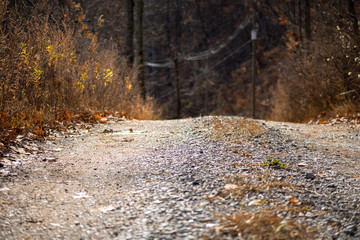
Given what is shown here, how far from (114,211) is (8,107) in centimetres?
266

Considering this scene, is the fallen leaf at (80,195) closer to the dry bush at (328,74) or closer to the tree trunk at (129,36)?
the dry bush at (328,74)

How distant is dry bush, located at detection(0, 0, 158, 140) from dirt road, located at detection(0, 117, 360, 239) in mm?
774

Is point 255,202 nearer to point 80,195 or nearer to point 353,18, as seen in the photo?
point 80,195

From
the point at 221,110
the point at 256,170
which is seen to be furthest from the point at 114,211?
the point at 221,110

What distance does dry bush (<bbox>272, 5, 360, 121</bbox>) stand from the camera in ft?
32.1

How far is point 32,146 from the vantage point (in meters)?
4.95

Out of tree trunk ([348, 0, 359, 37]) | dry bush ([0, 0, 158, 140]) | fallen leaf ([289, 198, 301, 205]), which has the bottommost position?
fallen leaf ([289, 198, 301, 205])

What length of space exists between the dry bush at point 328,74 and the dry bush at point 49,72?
4990 mm

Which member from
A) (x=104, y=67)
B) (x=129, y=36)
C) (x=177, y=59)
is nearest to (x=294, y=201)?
(x=104, y=67)

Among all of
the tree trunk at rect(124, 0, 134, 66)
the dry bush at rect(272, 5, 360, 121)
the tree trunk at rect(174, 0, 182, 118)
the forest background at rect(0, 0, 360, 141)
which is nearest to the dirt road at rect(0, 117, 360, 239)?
the forest background at rect(0, 0, 360, 141)

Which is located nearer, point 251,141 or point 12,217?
point 12,217

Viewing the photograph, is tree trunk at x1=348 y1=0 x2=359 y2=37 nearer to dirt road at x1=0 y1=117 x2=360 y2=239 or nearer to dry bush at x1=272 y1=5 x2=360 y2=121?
dry bush at x1=272 y1=5 x2=360 y2=121

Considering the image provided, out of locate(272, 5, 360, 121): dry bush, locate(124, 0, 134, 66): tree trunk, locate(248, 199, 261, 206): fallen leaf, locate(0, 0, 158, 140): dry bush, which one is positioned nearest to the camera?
locate(248, 199, 261, 206): fallen leaf

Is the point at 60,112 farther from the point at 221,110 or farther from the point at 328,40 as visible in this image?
the point at 221,110
